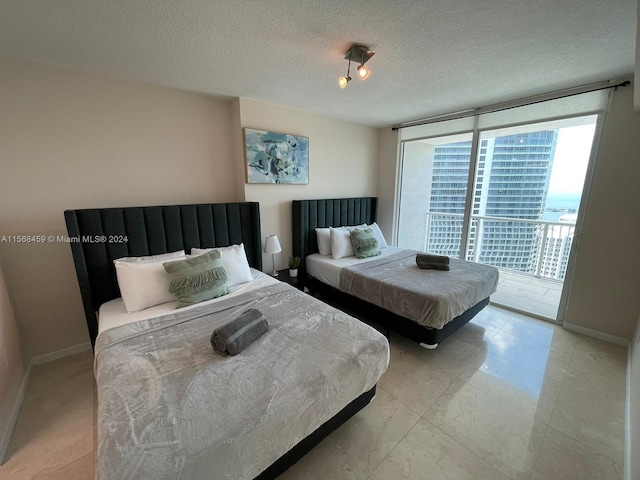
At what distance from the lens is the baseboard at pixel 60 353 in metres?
2.16

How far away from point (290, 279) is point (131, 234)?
162 centimetres

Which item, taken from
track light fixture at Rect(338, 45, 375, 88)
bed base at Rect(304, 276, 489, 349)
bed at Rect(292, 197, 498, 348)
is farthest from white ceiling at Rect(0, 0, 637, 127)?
bed base at Rect(304, 276, 489, 349)

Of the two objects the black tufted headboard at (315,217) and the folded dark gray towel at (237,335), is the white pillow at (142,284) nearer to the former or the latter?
the folded dark gray towel at (237,335)

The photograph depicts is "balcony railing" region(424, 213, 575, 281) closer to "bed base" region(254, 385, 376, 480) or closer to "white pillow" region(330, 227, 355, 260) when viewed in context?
"white pillow" region(330, 227, 355, 260)

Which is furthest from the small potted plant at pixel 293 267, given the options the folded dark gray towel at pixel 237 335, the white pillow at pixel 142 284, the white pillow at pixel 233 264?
the folded dark gray towel at pixel 237 335

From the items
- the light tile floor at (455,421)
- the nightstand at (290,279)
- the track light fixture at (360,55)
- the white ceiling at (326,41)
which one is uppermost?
the white ceiling at (326,41)

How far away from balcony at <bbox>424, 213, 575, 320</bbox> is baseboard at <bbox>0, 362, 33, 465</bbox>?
14.7 feet

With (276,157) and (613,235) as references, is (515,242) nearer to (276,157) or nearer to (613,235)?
(613,235)

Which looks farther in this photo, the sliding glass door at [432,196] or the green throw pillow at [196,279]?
the sliding glass door at [432,196]

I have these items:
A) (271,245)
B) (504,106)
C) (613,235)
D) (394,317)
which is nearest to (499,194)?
(504,106)

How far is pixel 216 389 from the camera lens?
1.14 meters

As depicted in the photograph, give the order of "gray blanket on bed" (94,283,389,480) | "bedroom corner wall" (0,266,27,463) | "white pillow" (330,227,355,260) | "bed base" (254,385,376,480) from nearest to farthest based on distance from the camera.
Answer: "gray blanket on bed" (94,283,389,480), "bed base" (254,385,376,480), "bedroom corner wall" (0,266,27,463), "white pillow" (330,227,355,260)

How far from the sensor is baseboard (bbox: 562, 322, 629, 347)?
2426mm

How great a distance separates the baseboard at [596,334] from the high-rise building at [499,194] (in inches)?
54.7
